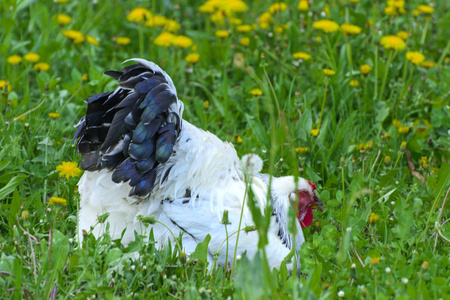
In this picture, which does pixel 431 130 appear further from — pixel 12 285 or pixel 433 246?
pixel 12 285

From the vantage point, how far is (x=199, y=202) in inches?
125

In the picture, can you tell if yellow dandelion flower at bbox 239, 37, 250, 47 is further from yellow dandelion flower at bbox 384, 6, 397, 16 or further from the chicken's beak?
the chicken's beak

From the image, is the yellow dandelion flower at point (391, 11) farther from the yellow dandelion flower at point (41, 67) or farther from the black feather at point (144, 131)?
the black feather at point (144, 131)

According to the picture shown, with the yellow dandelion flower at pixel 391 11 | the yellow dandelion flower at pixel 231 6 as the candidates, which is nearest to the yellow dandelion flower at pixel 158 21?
the yellow dandelion flower at pixel 231 6

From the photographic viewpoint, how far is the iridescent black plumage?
9.82 ft

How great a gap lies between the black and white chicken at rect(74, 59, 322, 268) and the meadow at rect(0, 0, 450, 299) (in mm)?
184

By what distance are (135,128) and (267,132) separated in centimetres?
171

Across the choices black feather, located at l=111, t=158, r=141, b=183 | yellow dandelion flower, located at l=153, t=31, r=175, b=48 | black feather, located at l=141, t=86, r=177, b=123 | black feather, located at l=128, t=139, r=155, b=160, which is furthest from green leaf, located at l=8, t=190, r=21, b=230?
yellow dandelion flower, located at l=153, t=31, r=175, b=48

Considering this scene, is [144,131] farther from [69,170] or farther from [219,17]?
[219,17]

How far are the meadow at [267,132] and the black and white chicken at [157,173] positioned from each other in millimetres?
184

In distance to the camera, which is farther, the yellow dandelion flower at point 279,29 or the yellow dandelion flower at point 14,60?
the yellow dandelion flower at point 279,29

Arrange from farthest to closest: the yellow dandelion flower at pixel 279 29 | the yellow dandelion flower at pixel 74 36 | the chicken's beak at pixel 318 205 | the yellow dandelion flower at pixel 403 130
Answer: the yellow dandelion flower at pixel 279 29 → the yellow dandelion flower at pixel 74 36 → the yellow dandelion flower at pixel 403 130 → the chicken's beak at pixel 318 205

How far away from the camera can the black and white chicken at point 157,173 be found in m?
3.01

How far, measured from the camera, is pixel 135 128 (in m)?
3.01
